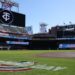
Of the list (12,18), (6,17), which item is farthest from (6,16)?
(12,18)

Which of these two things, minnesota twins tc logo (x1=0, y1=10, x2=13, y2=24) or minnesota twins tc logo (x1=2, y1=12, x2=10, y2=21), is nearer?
minnesota twins tc logo (x1=0, y1=10, x2=13, y2=24)

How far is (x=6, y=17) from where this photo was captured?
86625mm

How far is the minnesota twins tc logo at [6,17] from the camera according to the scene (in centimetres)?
8525

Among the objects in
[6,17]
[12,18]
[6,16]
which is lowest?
[12,18]

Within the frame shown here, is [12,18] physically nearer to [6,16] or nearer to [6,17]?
[6,17]

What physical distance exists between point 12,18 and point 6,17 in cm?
257

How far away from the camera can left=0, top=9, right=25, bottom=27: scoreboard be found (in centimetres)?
8559

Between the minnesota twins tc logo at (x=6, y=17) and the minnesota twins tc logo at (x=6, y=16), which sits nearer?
the minnesota twins tc logo at (x=6, y=17)

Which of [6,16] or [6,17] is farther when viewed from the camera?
[6,17]

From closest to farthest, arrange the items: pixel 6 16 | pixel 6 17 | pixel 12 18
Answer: pixel 6 16
pixel 6 17
pixel 12 18

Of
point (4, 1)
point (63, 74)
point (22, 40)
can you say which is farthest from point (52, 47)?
point (63, 74)

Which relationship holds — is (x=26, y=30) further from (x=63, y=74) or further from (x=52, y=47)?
(x=63, y=74)

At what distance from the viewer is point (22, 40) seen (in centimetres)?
9800

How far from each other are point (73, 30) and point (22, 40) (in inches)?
Result: 1162
